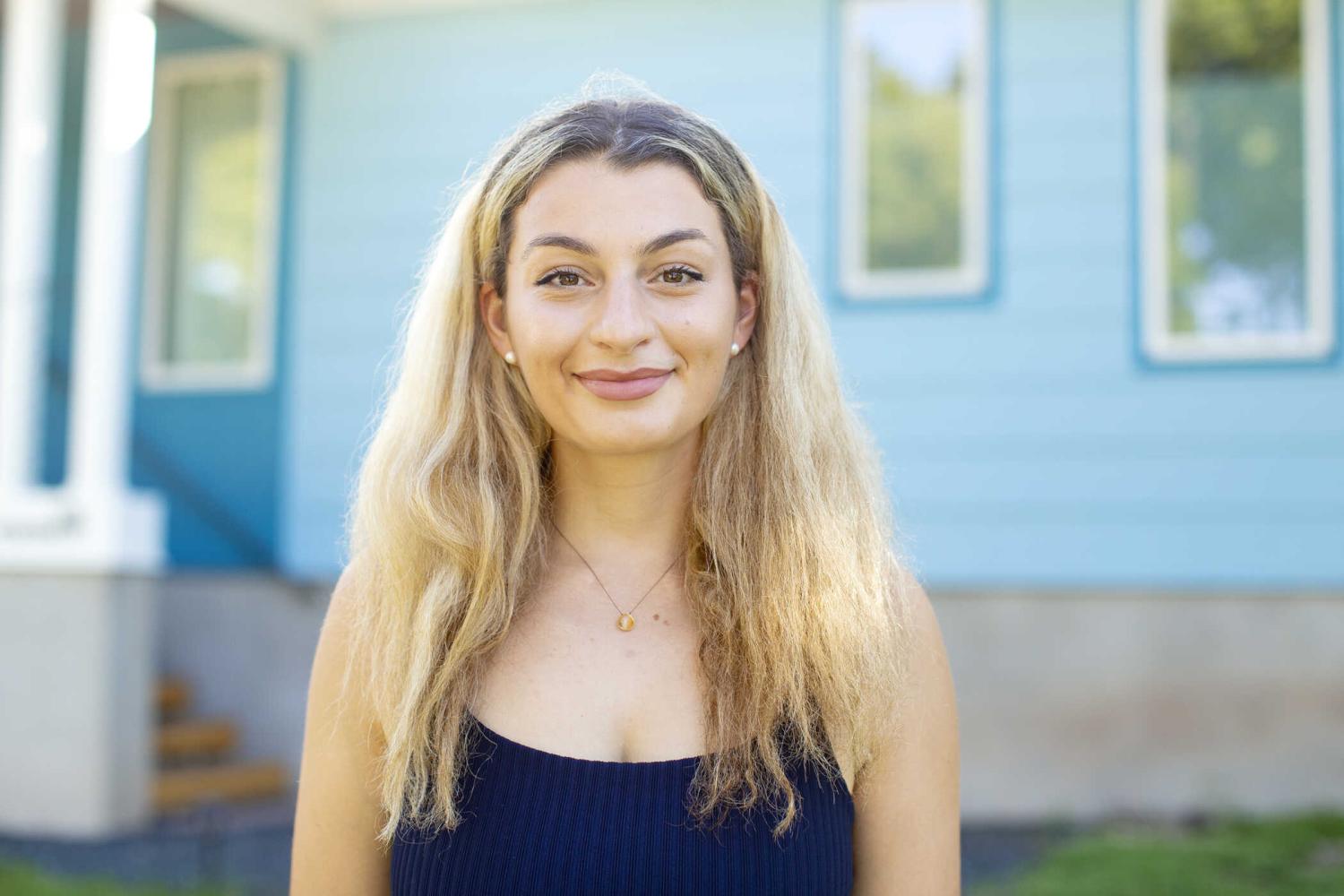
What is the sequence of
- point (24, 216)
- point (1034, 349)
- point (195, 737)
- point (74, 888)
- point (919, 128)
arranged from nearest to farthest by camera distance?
1. point (74, 888)
2. point (24, 216)
3. point (1034, 349)
4. point (919, 128)
5. point (195, 737)

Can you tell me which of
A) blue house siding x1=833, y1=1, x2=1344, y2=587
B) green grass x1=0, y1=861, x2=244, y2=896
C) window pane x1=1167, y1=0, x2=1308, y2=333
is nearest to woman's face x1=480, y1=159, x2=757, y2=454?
green grass x1=0, y1=861, x2=244, y2=896

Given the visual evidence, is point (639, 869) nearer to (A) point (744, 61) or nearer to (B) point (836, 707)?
(B) point (836, 707)

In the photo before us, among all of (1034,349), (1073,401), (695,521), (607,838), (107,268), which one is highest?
(107,268)

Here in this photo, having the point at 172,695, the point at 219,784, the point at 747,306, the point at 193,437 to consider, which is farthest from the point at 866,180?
the point at 747,306

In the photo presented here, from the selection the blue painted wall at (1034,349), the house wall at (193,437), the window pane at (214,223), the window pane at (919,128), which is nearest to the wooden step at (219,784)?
the blue painted wall at (1034,349)

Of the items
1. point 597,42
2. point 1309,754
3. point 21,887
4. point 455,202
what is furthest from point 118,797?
point 1309,754

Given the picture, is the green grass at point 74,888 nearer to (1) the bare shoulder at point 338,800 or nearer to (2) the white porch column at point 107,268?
(2) the white porch column at point 107,268

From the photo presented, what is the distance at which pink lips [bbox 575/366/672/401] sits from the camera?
1905mm

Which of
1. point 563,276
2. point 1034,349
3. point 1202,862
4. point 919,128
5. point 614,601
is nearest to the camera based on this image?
point 563,276

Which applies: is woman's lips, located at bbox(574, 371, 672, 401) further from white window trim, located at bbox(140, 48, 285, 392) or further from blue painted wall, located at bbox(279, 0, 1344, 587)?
white window trim, located at bbox(140, 48, 285, 392)

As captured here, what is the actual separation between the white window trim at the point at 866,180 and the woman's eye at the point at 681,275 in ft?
16.2

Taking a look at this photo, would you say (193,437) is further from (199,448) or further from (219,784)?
(219,784)

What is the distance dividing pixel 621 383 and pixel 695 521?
0.28 metres

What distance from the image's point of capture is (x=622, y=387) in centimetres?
191
